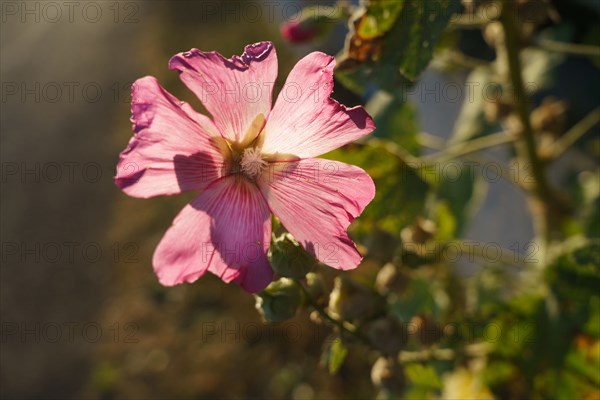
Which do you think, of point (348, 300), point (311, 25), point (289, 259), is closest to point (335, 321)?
point (348, 300)

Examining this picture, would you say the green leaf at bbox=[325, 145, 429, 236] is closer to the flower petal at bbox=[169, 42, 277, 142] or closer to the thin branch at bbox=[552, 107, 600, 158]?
the flower petal at bbox=[169, 42, 277, 142]

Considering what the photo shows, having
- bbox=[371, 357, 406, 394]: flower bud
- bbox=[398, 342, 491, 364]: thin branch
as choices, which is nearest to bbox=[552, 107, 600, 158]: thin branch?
bbox=[398, 342, 491, 364]: thin branch

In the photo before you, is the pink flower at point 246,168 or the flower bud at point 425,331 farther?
the flower bud at point 425,331

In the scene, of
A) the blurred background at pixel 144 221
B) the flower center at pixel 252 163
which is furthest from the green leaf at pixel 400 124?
the flower center at pixel 252 163

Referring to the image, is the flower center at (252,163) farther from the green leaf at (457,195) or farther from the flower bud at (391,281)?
the green leaf at (457,195)

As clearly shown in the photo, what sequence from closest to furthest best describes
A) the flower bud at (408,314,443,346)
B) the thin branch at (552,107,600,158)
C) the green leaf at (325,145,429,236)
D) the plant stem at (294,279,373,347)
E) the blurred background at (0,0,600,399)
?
the plant stem at (294,279,373,347), the green leaf at (325,145,429,236), the flower bud at (408,314,443,346), the thin branch at (552,107,600,158), the blurred background at (0,0,600,399)
